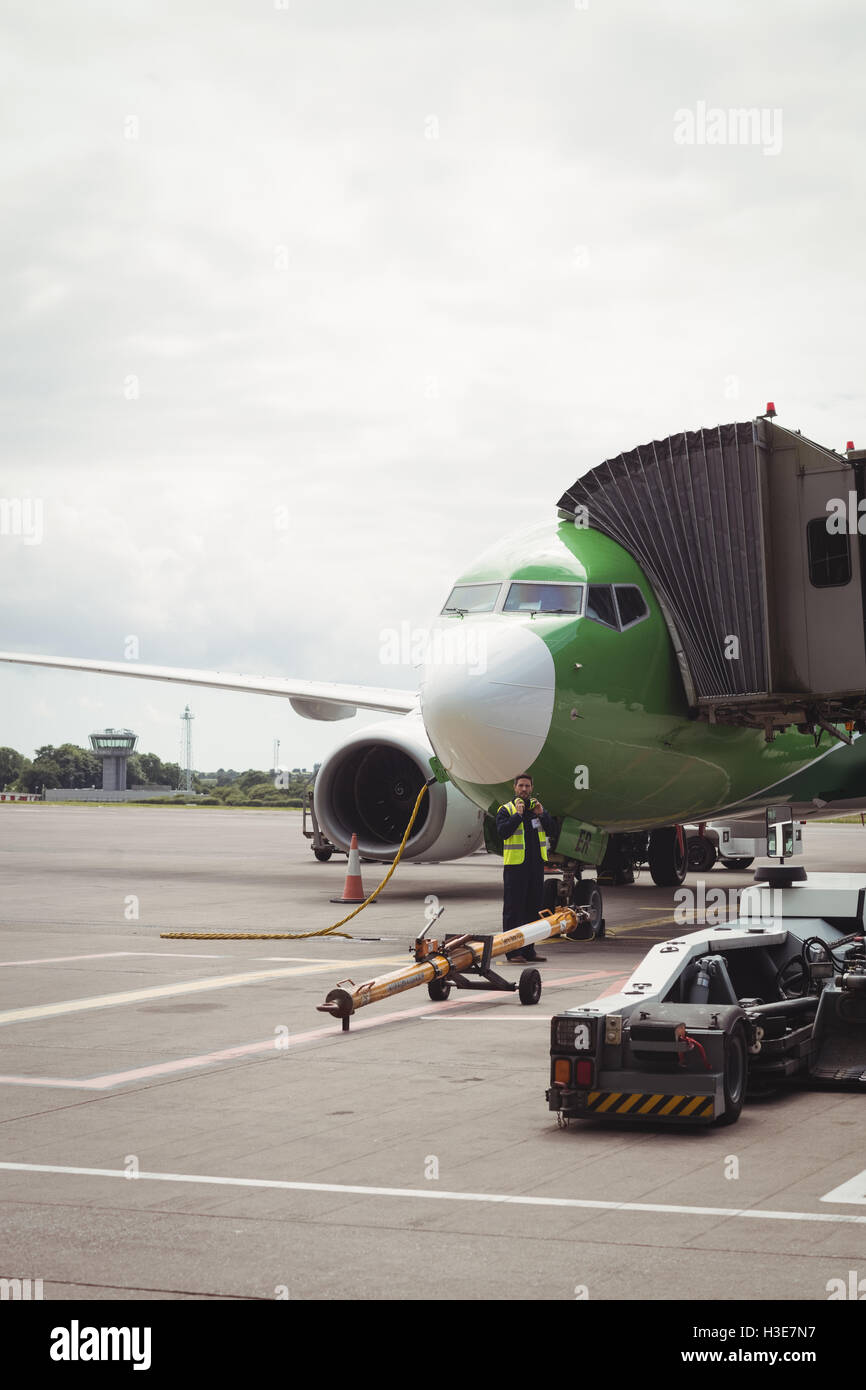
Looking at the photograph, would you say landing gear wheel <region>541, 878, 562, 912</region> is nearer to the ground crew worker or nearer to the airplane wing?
the ground crew worker

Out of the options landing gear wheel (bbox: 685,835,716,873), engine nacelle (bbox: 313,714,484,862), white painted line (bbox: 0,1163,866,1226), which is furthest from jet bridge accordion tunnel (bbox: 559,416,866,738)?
landing gear wheel (bbox: 685,835,716,873)

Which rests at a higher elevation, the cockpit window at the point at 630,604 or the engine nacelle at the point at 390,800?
the cockpit window at the point at 630,604

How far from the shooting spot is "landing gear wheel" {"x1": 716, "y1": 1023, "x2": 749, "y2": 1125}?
8312 millimetres

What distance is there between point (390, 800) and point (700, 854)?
30.5 ft

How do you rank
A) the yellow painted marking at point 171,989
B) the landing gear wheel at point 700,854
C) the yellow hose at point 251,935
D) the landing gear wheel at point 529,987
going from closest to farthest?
the yellow painted marking at point 171,989 → the landing gear wheel at point 529,987 → the yellow hose at point 251,935 → the landing gear wheel at point 700,854

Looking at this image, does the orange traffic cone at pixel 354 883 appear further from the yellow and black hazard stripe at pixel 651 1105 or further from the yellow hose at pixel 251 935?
the yellow and black hazard stripe at pixel 651 1105

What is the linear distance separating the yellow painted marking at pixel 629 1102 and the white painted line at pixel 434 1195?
4.72 ft

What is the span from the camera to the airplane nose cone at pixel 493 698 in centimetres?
1586

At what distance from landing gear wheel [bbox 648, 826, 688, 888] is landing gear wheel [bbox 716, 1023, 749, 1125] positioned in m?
16.5

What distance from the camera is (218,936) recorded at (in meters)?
17.8

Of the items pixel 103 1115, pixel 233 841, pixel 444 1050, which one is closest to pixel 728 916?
pixel 444 1050

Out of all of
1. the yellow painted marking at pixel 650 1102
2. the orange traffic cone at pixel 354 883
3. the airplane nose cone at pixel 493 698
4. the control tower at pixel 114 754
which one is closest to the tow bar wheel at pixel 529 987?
the airplane nose cone at pixel 493 698

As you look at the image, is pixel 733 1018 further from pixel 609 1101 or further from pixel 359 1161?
pixel 359 1161

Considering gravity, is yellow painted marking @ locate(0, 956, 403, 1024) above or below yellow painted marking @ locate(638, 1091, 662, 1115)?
below
